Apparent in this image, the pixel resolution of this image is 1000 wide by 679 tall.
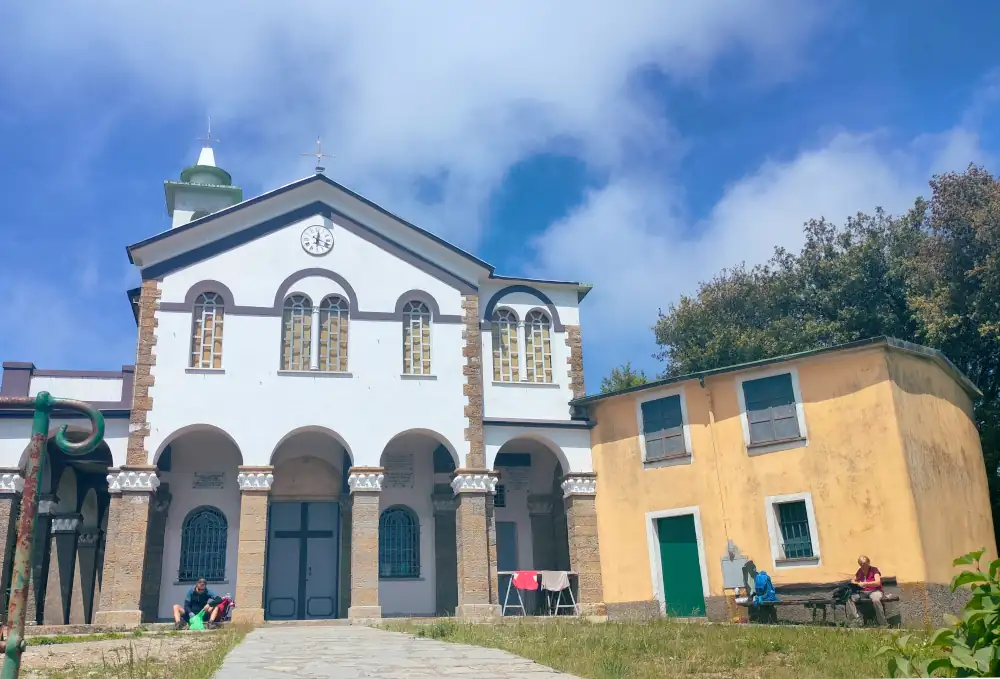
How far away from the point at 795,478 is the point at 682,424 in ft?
9.90

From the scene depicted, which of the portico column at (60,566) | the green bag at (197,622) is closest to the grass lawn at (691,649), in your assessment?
the green bag at (197,622)

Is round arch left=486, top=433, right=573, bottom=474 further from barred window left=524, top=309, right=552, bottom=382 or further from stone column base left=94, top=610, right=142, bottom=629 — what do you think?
stone column base left=94, top=610, right=142, bottom=629

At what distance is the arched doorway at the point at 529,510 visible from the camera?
2448 centimetres

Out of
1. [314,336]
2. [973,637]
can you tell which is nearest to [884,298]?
[314,336]

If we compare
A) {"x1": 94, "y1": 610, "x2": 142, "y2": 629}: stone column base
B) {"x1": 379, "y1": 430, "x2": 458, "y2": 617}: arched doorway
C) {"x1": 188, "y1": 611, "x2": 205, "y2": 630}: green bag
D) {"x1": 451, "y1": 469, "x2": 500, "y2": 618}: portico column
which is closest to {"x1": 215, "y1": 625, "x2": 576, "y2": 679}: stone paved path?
{"x1": 188, "y1": 611, "x2": 205, "y2": 630}: green bag

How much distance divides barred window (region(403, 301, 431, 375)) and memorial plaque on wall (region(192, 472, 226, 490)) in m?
5.29

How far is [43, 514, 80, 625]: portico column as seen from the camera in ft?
74.1

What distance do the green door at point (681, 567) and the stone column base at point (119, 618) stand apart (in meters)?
11.3

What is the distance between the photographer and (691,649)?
37.3 feet

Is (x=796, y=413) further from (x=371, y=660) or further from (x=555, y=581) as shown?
(x=371, y=660)

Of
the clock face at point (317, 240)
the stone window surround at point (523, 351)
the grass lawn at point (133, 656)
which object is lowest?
the grass lawn at point (133, 656)

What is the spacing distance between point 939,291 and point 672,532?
11.1 meters

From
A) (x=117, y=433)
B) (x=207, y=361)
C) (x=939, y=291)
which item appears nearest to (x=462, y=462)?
(x=207, y=361)

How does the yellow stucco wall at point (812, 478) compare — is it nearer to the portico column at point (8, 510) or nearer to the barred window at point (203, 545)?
the barred window at point (203, 545)
